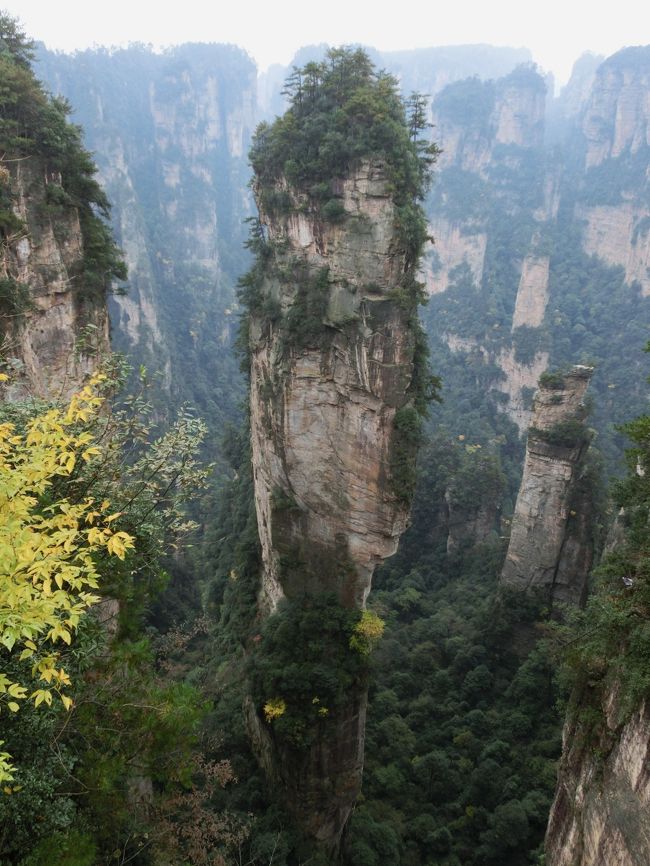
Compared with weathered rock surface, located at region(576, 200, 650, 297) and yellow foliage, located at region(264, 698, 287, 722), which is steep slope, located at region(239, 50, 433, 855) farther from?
weathered rock surface, located at region(576, 200, 650, 297)

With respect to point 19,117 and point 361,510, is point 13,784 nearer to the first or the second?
point 361,510

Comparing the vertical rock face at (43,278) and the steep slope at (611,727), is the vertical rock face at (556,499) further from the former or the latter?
the vertical rock face at (43,278)

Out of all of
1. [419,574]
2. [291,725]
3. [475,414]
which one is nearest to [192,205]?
[475,414]

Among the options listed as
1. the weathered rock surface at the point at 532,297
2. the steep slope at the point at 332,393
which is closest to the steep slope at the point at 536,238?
the weathered rock surface at the point at 532,297

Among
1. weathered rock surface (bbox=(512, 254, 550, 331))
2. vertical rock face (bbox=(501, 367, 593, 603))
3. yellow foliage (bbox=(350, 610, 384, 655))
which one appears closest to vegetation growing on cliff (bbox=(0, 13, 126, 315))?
yellow foliage (bbox=(350, 610, 384, 655))

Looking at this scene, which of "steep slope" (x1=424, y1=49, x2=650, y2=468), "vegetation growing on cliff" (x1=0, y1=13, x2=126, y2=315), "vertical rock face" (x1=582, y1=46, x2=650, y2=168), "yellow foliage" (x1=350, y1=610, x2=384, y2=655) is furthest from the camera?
"vertical rock face" (x1=582, y1=46, x2=650, y2=168)

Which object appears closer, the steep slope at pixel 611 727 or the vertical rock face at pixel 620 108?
the steep slope at pixel 611 727
